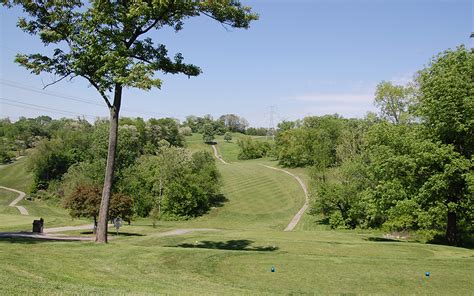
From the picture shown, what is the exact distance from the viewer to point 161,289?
10.1 meters

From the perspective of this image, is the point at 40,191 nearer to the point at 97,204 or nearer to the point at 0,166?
the point at 0,166

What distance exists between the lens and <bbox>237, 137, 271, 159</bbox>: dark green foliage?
123 metres

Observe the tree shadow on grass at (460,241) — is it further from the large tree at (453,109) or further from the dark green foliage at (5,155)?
the dark green foliage at (5,155)

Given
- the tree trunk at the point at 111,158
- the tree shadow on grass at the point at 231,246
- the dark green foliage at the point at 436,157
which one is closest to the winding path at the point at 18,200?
the tree shadow on grass at the point at 231,246

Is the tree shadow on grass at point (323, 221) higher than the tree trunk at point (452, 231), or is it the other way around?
the tree trunk at point (452, 231)

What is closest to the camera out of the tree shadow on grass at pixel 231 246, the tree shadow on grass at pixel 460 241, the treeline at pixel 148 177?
the tree shadow on grass at pixel 231 246

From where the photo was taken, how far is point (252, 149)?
124312mm

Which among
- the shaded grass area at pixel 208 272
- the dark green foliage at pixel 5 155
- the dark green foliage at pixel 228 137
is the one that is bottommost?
the shaded grass area at pixel 208 272

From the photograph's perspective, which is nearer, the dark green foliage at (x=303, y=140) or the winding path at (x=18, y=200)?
the winding path at (x=18, y=200)

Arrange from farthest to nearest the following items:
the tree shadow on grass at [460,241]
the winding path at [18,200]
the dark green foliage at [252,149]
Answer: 1. the dark green foliage at [252,149]
2. the winding path at [18,200]
3. the tree shadow on grass at [460,241]

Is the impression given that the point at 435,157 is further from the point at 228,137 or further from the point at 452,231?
the point at 228,137

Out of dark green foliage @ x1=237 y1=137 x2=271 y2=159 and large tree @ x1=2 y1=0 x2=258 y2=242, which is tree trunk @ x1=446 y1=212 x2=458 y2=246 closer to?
large tree @ x1=2 y1=0 x2=258 y2=242

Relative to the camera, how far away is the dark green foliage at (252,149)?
123312 millimetres

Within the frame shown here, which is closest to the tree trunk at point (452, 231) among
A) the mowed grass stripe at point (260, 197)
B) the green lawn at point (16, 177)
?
the mowed grass stripe at point (260, 197)
